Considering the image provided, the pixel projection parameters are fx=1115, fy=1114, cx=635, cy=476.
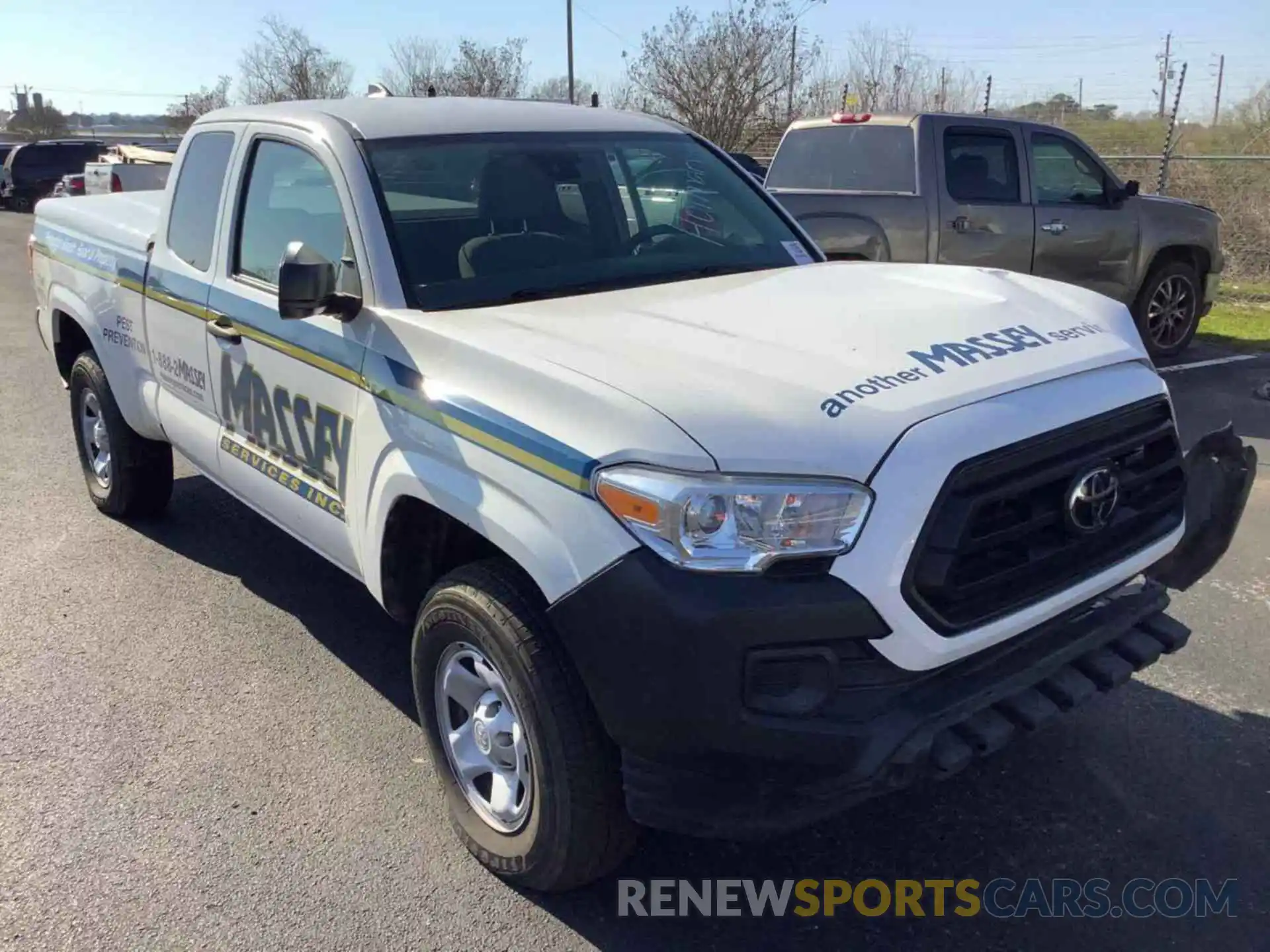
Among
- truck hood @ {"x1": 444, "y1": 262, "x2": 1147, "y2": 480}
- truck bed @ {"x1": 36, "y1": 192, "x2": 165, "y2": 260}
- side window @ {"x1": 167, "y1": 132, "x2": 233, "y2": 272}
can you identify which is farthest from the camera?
truck bed @ {"x1": 36, "y1": 192, "x2": 165, "y2": 260}

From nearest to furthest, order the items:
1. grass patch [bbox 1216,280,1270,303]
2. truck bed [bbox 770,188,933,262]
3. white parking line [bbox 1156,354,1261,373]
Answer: truck bed [bbox 770,188,933,262]
white parking line [bbox 1156,354,1261,373]
grass patch [bbox 1216,280,1270,303]

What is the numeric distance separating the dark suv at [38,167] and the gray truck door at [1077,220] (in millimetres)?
25371

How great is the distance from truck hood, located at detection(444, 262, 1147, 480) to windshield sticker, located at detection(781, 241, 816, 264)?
0.39 meters

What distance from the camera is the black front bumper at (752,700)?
7.51ft

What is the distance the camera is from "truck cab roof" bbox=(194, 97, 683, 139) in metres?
3.68

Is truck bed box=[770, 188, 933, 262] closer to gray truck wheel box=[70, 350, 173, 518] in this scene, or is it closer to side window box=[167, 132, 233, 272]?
side window box=[167, 132, 233, 272]

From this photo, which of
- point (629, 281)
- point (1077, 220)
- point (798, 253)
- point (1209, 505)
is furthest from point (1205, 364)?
point (629, 281)

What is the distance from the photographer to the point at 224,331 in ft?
12.9

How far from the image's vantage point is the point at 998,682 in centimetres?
258

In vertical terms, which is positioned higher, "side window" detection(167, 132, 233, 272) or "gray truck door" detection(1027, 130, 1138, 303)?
"side window" detection(167, 132, 233, 272)

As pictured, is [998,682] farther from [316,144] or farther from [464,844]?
[316,144]

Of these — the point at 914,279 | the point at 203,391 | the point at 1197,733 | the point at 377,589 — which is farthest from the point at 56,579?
Answer: the point at 1197,733

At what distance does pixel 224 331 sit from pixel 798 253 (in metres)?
2.08

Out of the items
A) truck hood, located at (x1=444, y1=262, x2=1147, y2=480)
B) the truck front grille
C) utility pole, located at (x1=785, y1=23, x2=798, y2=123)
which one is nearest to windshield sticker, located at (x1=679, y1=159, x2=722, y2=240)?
truck hood, located at (x1=444, y1=262, x2=1147, y2=480)
